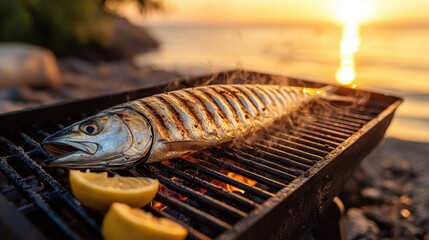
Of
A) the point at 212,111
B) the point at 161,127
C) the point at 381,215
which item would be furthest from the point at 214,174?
the point at 381,215

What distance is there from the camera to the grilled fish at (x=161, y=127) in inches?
95.7

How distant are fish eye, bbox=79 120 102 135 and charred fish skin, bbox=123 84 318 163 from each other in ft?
1.13

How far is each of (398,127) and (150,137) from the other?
10.8 meters

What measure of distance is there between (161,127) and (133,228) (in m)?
1.14

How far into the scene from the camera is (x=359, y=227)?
467 centimetres

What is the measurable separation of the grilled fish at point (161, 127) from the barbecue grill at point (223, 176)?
0.15m

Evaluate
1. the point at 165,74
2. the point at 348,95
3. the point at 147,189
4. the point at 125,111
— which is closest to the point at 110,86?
the point at 165,74

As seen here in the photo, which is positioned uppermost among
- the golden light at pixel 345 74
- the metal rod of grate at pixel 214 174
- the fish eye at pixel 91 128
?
the fish eye at pixel 91 128

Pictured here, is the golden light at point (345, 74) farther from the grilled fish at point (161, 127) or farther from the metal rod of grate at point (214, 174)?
the grilled fish at point (161, 127)

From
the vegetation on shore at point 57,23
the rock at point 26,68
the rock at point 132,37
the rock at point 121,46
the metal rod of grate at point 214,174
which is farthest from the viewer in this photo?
the rock at point 132,37

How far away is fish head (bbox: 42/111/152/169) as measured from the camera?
2375 mm

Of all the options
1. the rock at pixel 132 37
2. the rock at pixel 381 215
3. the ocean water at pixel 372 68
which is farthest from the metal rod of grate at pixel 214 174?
the rock at pixel 132 37

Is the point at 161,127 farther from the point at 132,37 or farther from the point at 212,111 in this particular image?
the point at 132,37

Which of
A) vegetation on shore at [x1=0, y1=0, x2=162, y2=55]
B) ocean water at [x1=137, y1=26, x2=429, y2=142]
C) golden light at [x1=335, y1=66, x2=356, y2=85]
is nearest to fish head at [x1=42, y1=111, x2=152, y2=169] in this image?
ocean water at [x1=137, y1=26, x2=429, y2=142]
